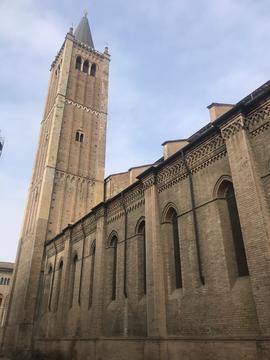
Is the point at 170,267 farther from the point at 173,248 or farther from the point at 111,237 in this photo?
the point at 111,237

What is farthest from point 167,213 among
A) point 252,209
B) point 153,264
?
point 252,209

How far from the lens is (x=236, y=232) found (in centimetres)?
959

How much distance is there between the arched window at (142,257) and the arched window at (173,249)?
72.4 inches

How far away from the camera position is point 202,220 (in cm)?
1059

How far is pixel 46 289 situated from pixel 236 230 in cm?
1661

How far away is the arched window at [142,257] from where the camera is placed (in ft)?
42.3

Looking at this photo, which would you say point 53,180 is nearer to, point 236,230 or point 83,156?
point 83,156

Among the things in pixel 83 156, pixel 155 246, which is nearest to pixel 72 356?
pixel 155 246

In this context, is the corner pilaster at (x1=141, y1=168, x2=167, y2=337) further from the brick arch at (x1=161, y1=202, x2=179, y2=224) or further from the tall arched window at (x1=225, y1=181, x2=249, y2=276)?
the tall arched window at (x1=225, y1=181, x2=249, y2=276)

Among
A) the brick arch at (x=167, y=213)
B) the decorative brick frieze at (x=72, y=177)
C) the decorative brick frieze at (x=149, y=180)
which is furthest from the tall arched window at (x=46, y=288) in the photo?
the brick arch at (x=167, y=213)

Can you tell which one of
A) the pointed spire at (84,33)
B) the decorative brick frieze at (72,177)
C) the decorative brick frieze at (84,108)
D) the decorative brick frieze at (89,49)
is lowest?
the decorative brick frieze at (72,177)

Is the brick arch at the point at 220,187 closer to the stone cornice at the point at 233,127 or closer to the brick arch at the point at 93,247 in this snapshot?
the stone cornice at the point at 233,127

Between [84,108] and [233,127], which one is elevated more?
[84,108]

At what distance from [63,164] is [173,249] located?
18.1 metres
